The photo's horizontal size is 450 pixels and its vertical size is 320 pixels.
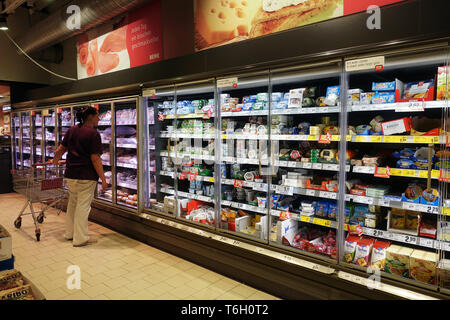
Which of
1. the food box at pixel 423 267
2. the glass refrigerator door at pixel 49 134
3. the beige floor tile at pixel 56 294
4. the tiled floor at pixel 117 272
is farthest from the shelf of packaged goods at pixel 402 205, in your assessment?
the glass refrigerator door at pixel 49 134

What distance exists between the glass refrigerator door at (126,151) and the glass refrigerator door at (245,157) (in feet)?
5.47

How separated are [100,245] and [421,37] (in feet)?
13.7

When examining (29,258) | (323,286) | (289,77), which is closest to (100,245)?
(29,258)

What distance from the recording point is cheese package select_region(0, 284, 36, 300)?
5.00 feet

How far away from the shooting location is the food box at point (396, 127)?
239 cm

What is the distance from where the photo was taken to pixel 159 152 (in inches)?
174

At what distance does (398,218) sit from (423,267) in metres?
0.42

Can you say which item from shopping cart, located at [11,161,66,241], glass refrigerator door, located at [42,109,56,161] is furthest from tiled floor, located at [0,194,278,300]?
glass refrigerator door, located at [42,109,56,161]

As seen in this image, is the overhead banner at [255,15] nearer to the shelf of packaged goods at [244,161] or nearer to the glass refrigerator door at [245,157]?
the glass refrigerator door at [245,157]

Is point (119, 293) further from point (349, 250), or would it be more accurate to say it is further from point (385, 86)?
point (385, 86)

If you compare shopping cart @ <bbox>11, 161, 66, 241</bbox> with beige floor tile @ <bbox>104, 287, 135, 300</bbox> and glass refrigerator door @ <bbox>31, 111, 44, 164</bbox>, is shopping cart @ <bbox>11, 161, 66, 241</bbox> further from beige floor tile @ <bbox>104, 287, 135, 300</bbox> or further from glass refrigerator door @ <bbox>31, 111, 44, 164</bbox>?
glass refrigerator door @ <bbox>31, 111, 44, 164</bbox>

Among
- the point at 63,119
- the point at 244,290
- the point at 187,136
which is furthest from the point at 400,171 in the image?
the point at 63,119

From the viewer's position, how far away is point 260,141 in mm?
3201
